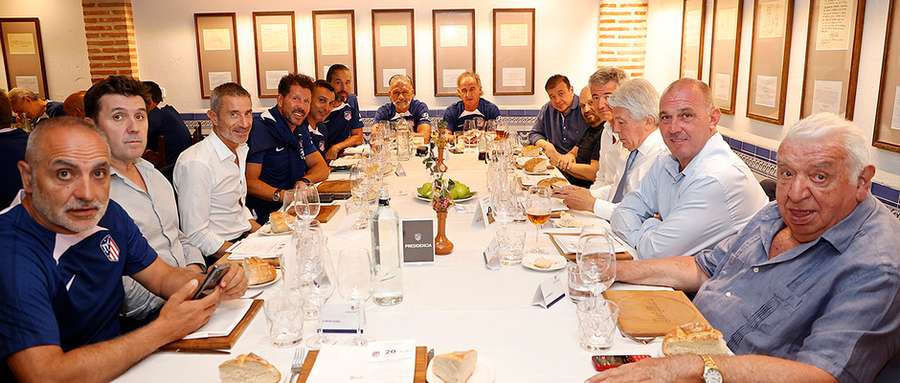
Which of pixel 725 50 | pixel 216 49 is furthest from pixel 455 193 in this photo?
pixel 216 49

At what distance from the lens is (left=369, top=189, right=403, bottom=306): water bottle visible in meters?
2.04

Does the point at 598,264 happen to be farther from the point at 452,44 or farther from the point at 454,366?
the point at 452,44

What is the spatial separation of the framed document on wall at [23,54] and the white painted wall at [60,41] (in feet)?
0.20

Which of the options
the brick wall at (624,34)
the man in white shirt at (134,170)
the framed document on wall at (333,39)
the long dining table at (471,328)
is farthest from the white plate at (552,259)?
the framed document on wall at (333,39)

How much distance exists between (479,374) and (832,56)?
3599 mm

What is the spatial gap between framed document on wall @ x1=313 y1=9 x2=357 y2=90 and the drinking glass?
21.3ft

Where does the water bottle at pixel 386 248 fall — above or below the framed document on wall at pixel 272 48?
below

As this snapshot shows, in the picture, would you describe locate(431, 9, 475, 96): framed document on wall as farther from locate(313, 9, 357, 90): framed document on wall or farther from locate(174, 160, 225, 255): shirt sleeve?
locate(174, 160, 225, 255): shirt sleeve

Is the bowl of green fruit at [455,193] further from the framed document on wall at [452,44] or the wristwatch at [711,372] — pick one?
the framed document on wall at [452,44]

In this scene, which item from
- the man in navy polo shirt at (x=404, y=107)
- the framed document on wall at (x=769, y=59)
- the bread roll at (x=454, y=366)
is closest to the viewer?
the bread roll at (x=454, y=366)

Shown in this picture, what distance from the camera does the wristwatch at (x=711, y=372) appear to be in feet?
5.14

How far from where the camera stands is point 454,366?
147 centimetres

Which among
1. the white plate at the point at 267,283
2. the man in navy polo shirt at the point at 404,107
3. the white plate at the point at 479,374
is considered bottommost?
the white plate at the point at 479,374

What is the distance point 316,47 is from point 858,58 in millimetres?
5645
